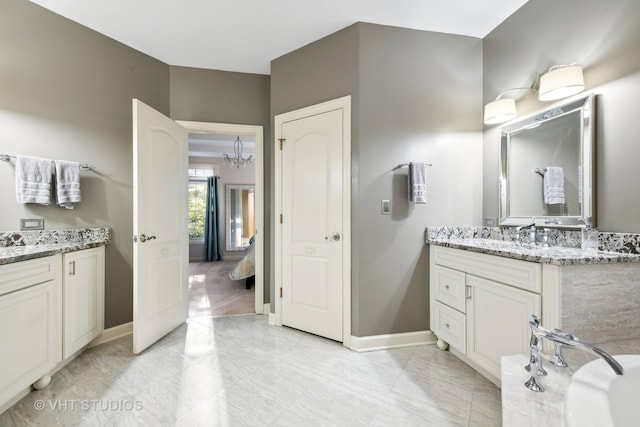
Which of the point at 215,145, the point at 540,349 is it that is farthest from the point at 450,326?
the point at 215,145

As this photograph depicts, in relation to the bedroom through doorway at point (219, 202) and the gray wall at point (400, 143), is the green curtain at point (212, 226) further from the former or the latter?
the gray wall at point (400, 143)

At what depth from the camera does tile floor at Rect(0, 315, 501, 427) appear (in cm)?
152

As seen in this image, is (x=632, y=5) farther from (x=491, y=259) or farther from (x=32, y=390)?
(x=32, y=390)

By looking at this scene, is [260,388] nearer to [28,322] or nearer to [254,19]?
[28,322]

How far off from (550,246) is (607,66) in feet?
3.60

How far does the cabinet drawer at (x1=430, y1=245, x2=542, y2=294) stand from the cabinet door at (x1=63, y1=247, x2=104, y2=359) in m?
2.73

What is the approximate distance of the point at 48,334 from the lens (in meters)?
1.77

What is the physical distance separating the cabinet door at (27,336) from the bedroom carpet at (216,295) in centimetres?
138

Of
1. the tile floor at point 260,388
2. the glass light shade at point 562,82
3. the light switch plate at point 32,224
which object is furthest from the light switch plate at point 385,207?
the light switch plate at point 32,224

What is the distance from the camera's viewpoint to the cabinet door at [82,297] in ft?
6.40

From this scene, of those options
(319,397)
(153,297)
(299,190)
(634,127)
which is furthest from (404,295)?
(153,297)

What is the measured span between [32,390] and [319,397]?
1.79 metres

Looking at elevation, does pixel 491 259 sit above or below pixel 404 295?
above

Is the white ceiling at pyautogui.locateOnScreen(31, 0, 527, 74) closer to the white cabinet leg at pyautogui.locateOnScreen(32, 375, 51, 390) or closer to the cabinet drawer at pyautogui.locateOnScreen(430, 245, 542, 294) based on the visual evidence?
the cabinet drawer at pyautogui.locateOnScreen(430, 245, 542, 294)
